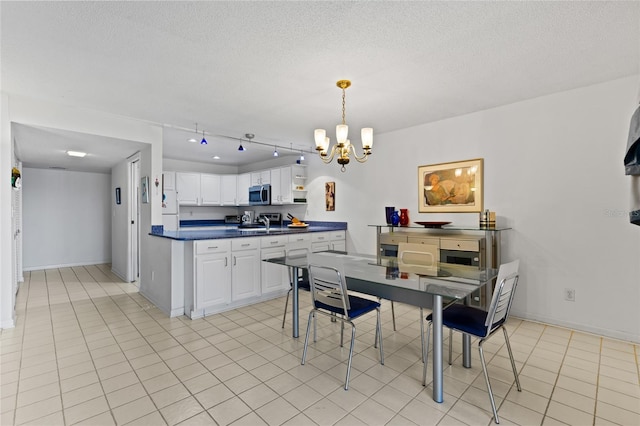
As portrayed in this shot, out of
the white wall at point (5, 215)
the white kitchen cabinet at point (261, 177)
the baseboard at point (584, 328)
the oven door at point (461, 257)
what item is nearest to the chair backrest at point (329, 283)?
the oven door at point (461, 257)

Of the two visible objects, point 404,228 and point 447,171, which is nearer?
point 447,171

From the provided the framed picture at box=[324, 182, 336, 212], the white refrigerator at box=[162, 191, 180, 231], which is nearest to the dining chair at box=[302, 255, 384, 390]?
the framed picture at box=[324, 182, 336, 212]

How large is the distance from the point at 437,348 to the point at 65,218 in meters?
7.83

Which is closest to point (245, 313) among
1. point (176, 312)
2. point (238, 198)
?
point (176, 312)

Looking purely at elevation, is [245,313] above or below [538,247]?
below

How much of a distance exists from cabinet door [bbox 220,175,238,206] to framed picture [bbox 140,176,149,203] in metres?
2.55

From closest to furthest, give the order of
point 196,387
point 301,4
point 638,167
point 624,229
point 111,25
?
point 638,167
point 301,4
point 111,25
point 196,387
point 624,229

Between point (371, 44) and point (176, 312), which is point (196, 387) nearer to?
point (176, 312)

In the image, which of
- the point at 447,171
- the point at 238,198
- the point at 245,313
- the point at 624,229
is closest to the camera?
the point at 624,229

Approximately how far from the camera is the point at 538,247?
10.8 ft

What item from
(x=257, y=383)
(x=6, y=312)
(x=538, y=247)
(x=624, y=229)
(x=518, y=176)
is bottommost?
(x=257, y=383)

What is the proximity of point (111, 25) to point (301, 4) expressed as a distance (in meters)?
1.22

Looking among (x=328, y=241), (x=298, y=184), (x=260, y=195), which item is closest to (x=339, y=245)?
(x=328, y=241)

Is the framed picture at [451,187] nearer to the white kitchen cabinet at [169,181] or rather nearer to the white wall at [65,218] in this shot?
the white kitchen cabinet at [169,181]
